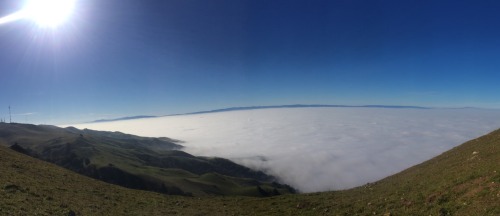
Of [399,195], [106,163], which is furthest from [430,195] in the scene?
[106,163]

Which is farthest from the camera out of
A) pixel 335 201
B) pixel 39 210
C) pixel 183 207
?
pixel 183 207

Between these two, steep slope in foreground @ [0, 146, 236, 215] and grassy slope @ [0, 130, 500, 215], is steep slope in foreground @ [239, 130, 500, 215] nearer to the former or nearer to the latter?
grassy slope @ [0, 130, 500, 215]

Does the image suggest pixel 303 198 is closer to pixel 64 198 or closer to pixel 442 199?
pixel 442 199

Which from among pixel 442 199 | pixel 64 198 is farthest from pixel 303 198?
pixel 64 198

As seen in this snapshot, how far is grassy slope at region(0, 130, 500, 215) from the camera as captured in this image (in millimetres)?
19953

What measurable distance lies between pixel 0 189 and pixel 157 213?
13521 millimetres

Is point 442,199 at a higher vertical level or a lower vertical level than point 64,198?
higher

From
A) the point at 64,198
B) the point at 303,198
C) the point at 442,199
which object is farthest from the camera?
the point at 303,198

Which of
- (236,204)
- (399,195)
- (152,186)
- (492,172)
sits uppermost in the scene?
(492,172)

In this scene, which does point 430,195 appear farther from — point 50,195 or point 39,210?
point 50,195

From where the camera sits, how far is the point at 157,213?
32250mm

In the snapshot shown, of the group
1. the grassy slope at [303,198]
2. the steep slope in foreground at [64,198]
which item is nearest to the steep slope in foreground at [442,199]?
the grassy slope at [303,198]

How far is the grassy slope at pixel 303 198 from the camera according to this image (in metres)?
20.0

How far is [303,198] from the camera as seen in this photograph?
3762cm
